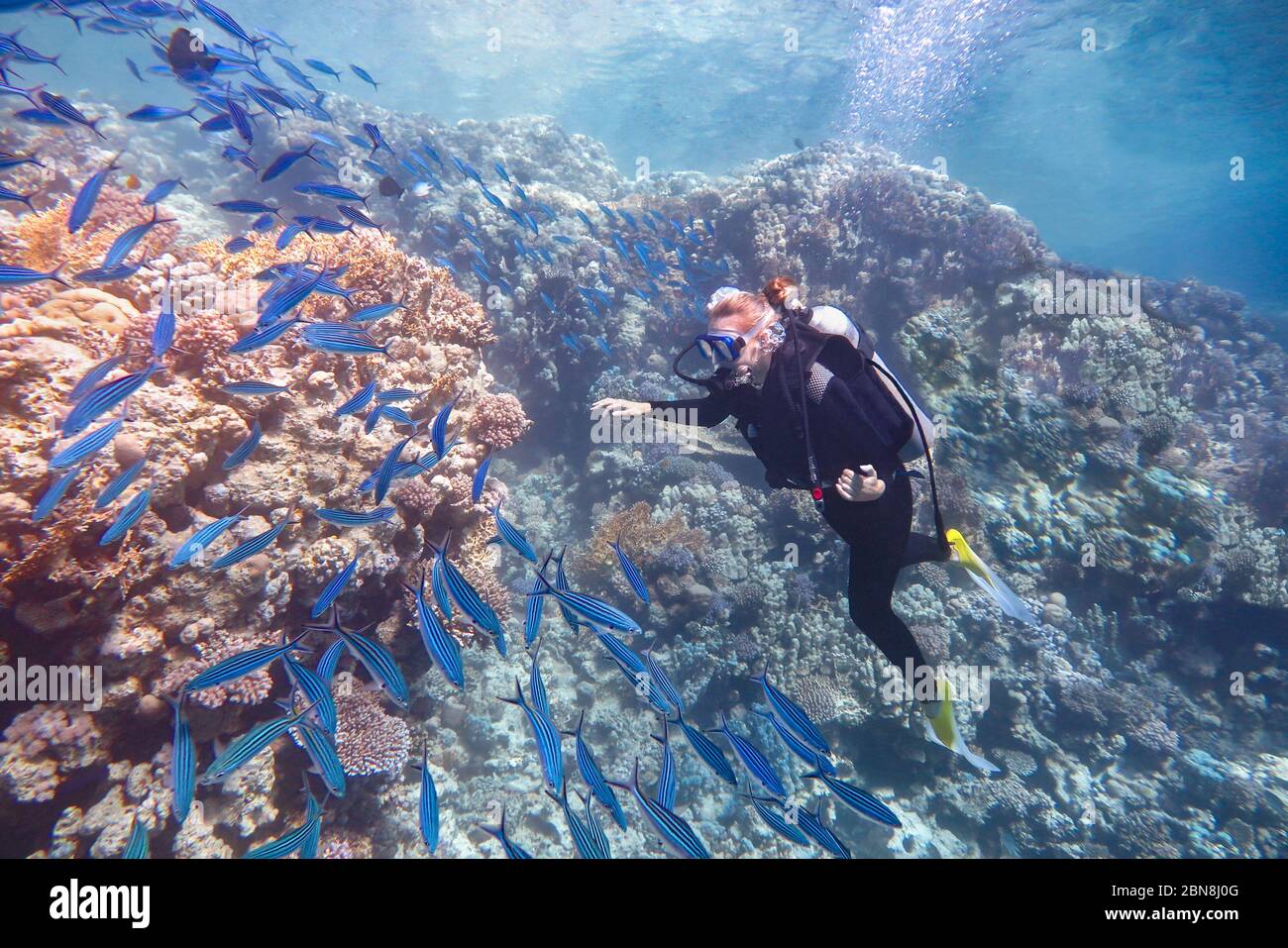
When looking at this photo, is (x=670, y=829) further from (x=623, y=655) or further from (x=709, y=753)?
(x=623, y=655)

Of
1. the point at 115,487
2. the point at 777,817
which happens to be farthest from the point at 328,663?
the point at 777,817

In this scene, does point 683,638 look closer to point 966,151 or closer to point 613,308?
point 613,308

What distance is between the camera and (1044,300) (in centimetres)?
1016

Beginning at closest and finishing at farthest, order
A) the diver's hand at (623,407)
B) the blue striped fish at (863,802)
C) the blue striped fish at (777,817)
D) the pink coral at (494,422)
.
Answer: the blue striped fish at (863,802) < the blue striped fish at (777,817) < the diver's hand at (623,407) < the pink coral at (494,422)

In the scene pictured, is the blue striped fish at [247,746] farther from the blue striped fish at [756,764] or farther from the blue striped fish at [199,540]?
the blue striped fish at [756,764]

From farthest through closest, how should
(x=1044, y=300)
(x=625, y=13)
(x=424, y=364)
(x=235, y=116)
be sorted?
(x=625, y=13) < (x=1044, y=300) < (x=424, y=364) < (x=235, y=116)

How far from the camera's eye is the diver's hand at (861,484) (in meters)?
3.28

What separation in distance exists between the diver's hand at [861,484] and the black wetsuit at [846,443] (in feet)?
1.24

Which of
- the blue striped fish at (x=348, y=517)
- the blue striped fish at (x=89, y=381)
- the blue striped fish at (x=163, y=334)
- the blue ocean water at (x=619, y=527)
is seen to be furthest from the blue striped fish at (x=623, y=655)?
the blue striped fish at (x=89, y=381)

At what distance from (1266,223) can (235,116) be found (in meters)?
133

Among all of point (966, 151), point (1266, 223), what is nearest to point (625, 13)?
point (966, 151)

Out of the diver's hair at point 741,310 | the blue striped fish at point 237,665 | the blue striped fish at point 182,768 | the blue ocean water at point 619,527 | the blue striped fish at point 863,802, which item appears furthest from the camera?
the diver's hair at point 741,310

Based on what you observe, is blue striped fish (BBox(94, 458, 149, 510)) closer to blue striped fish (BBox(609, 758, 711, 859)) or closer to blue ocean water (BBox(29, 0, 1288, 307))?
blue striped fish (BBox(609, 758, 711, 859))

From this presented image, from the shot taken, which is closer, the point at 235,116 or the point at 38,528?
the point at 38,528
